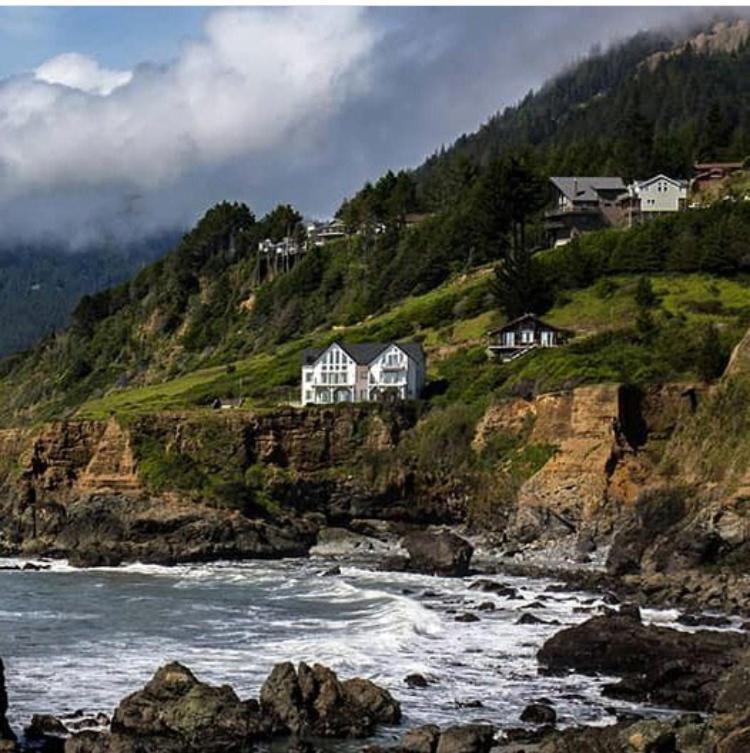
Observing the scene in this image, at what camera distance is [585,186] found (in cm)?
11262

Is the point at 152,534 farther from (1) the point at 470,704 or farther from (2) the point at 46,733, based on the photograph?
(2) the point at 46,733

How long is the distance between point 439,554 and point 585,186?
5760 centimetres

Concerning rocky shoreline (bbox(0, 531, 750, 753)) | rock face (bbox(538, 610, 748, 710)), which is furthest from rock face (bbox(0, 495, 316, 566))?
rocky shoreline (bbox(0, 531, 750, 753))

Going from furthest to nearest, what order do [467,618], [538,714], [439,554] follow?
[439,554]
[467,618]
[538,714]

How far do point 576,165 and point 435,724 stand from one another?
96655mm

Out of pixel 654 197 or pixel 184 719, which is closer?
pixel 184 719

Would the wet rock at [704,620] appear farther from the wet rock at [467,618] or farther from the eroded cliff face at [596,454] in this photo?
the eroded cliff face at [596,454]

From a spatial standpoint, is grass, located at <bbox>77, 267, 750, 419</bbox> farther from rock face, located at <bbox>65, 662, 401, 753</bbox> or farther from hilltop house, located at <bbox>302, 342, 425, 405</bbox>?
rock face, located at <bbox>65, 662, 401, 753</bbox>

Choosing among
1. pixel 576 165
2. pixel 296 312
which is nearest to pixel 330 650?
pixel 296 312

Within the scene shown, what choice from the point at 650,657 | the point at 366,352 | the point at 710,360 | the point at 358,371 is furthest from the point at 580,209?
the point at 650,657

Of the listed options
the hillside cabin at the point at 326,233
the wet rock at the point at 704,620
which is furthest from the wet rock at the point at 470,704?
the hillside cabin at the point at 326,233

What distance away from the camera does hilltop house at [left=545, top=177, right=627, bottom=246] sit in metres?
110

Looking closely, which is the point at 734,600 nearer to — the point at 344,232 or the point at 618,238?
the point at 618,238

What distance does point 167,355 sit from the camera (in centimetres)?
12838
